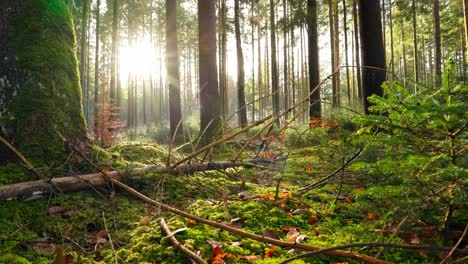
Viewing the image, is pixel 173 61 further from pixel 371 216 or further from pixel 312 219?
pixel 371 216

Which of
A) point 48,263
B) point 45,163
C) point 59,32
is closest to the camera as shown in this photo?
point 48,263

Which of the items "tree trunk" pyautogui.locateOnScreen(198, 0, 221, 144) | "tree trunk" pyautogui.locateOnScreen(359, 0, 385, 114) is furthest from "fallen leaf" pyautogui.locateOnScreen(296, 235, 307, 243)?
"tree trunk" pyautogui.locateOnScreen(198, 0, 221, 144)

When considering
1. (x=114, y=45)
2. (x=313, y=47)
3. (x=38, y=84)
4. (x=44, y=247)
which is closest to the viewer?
(x=44, y=247)

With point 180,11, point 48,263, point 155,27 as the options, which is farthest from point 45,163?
point 155,27

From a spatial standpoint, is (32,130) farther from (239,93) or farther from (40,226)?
(239,93)

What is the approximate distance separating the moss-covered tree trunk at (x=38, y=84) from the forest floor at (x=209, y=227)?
38 centimetres

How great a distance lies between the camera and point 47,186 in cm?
252

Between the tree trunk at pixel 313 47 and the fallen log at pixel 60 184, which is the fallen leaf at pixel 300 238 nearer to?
the fallen log at pixel 60 184

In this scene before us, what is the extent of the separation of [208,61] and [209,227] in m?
6.69

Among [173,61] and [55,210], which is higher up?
[173,61]

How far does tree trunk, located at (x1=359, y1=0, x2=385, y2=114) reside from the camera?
5480 millimetres

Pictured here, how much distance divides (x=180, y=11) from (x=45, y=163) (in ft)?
87.0

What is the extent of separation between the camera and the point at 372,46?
551cm

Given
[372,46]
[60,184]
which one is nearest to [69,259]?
[60,184]
